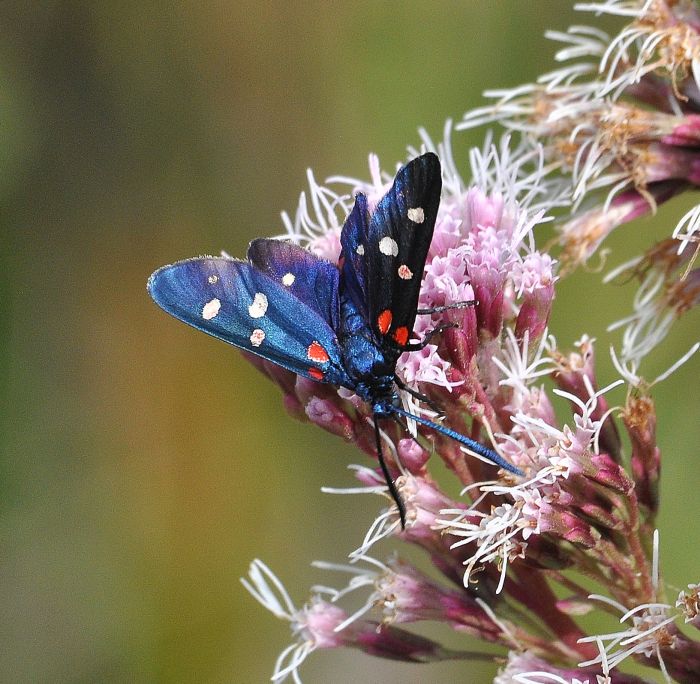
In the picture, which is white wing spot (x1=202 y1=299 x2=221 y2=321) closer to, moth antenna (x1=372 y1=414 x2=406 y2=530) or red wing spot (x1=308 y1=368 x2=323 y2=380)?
red wing spot (x1=308 y1=368 x2=323 y2=380)

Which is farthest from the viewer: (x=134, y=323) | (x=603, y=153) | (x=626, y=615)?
(x=134, y=323)

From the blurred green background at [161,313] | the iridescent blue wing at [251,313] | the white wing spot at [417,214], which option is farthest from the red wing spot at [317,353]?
the blurred green background at [161,313]

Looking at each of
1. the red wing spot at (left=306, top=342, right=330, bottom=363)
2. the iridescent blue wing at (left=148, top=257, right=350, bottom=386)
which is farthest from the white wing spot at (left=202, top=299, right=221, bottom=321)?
the red wing spot at (left=306, top=342, right=330, bottom=363)

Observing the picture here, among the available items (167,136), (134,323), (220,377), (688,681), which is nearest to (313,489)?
(220,377)

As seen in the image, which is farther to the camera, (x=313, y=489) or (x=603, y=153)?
(x=313, y=489)

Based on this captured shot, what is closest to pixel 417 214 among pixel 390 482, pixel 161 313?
pixel 390 482

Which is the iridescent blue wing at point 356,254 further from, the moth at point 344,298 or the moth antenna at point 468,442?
the moth antenna at point 468,442

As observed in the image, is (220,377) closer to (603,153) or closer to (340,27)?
(340,27)
